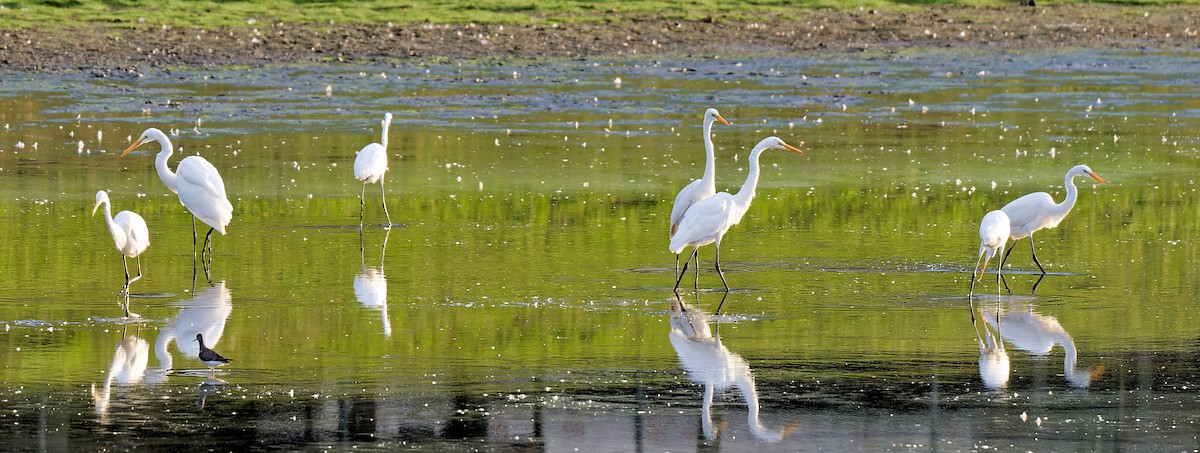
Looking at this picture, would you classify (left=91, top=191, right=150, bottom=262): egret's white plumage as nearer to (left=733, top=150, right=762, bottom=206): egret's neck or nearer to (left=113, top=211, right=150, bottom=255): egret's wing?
(left=113, top=211, right=150, bottom=255): egret's wing

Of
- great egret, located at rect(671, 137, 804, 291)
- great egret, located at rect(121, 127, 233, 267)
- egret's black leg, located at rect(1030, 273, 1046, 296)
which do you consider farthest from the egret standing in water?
egret's black leg, located at rect(1030, 273, 1046, 296)

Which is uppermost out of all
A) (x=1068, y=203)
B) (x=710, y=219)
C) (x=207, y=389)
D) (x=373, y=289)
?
(x=1068, y=203)

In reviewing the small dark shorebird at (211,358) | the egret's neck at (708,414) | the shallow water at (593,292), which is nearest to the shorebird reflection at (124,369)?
the shallow water at (593,292)

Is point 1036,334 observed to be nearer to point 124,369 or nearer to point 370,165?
point 124,369

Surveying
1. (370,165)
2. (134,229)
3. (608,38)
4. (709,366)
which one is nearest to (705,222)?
(709,366)

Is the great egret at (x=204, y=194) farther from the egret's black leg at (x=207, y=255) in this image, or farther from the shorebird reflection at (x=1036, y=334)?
the shorebird reflection at (x=1036, y=334)

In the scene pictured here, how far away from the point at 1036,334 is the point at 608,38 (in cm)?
2687

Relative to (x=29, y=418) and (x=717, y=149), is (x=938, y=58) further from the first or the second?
(x=29, y=418)

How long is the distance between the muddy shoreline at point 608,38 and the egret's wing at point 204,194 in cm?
1779

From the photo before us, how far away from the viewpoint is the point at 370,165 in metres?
17.0

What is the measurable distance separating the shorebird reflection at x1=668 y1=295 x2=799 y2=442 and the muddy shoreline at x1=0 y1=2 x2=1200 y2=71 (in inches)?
868

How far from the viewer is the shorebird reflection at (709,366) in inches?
326

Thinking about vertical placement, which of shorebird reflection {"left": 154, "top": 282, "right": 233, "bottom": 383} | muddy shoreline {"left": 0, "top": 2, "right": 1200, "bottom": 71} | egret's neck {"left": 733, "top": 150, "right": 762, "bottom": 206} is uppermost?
muddy shoreline {"left": 0, "top": 2, "right": 1200, "bottom": 71}

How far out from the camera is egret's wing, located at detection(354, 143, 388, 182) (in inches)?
668
